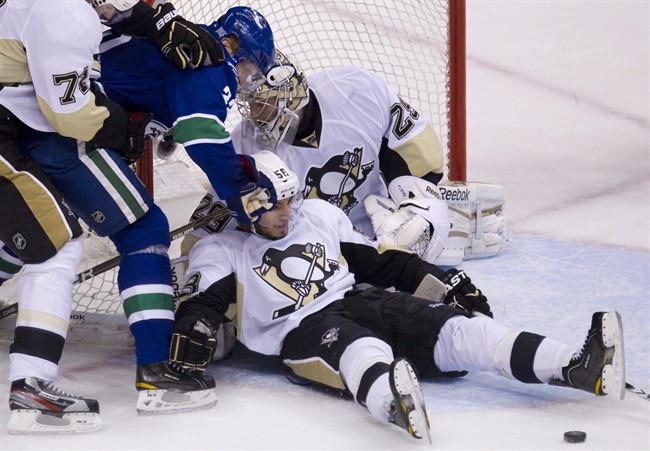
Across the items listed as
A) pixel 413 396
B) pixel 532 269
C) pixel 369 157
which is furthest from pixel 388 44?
pixel 413 396

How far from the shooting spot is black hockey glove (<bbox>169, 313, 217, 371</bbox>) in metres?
3.28

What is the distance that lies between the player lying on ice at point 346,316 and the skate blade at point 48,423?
0.30 metres

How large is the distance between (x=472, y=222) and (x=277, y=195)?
1.31 metres

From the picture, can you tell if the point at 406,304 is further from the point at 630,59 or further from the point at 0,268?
the point at 630,59

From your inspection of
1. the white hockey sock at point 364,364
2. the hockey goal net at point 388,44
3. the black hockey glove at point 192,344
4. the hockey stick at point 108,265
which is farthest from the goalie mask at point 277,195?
the hockey goal net at point 388,44

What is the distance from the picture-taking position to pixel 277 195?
346cm

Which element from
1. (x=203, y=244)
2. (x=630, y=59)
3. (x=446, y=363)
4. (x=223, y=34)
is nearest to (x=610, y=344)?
(x=446, y=363)

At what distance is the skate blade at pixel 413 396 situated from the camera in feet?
9.59

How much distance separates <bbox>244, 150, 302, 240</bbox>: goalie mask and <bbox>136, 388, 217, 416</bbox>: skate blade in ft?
1.55

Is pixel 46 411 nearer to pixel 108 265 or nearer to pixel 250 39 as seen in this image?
pixel 108 265

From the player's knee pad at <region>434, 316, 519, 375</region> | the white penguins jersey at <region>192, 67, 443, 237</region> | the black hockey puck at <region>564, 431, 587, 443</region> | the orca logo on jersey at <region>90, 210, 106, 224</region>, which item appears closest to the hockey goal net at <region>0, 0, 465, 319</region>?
the white penguins jersey at <region>192, 67, 443, 237</region>

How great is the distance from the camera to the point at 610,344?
3119 millimetres

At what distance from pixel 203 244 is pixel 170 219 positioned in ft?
2.93

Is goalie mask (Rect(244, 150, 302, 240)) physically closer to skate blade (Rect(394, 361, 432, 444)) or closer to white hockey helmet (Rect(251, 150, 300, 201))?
white hockey helmet (Rect(251, 150, 300, 201))
